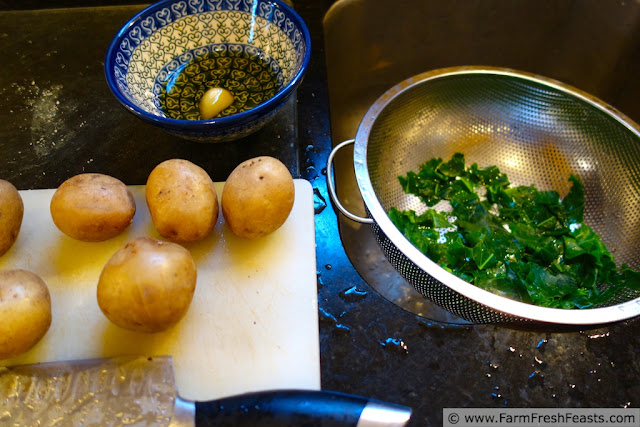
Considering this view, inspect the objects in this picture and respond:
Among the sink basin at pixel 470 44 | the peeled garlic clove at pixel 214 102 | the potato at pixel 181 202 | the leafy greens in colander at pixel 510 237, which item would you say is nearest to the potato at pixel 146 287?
the potato at pixel 181 202

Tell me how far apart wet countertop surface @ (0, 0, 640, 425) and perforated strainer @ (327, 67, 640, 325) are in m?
0.16

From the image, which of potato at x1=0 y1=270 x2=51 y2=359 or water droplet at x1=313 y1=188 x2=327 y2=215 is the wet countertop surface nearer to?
water droplet at x1=313 y1=188 x2=327 y2=215

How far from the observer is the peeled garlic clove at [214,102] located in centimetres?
87

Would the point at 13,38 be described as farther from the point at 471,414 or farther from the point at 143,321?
the point at 471,414

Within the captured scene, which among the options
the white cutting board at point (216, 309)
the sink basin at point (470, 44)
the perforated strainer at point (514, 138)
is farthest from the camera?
the sink basin at point (470, 44)

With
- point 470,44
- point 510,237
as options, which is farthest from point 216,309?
point 470,44

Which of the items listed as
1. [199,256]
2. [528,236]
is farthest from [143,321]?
[528,236]

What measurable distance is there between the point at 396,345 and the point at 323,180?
37cm

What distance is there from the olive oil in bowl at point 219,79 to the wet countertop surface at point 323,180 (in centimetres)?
8

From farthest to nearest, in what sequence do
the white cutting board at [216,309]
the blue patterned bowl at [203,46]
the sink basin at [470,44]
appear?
the sink basin at [470,44]
the blue patterned bowl at [203,46]
the white cutting board at [216,309]

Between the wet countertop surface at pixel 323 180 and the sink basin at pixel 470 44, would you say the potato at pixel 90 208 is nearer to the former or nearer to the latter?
the wet countertop surface at pixel 323 180

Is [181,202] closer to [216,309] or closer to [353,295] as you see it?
[216,309]

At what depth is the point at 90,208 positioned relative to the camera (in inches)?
27.0

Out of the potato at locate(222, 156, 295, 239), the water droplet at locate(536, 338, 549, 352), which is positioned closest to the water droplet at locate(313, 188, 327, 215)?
the potato at locate(222, 156, 295, 239)
